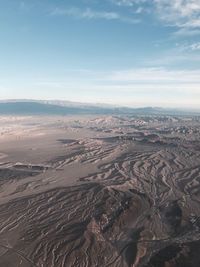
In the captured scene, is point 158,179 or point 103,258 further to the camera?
point 158,179

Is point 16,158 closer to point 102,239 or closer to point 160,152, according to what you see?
point 160,152

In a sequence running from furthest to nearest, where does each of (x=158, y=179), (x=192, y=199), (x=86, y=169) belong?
(x=86, y=169) < (x=158, y=179) < (x=192, y=199)

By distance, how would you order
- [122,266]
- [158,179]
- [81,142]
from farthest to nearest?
[81,142] → [158,179] → [122,266]

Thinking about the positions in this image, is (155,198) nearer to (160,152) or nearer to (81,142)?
(160,152)

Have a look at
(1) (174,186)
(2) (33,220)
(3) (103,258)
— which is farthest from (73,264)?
(1) (174,186)

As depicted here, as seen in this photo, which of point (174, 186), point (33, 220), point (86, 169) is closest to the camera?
point (33, 220)

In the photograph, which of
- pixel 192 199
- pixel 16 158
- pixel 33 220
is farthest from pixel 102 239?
pixel 16 158
